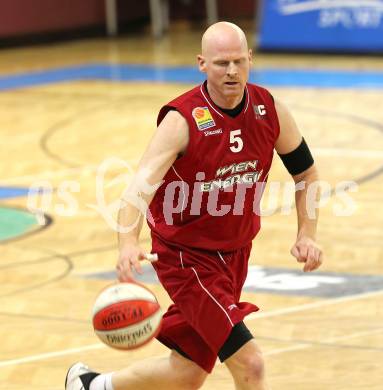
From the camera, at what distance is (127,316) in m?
5.04

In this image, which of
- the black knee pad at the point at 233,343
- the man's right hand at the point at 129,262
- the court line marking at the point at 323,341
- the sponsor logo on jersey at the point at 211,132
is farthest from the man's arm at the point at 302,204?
the court line marking at the point at 323,341

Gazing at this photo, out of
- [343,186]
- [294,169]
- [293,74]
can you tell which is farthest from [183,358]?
[293,74]

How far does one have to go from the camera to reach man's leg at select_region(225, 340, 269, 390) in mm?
5141

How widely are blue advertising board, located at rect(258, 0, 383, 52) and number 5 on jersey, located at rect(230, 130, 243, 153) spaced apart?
45.1ft

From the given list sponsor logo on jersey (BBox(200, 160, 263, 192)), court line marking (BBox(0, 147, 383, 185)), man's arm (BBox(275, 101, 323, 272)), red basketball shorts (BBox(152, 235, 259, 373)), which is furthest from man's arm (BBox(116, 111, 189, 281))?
court line marking (BBox(0, 147, 383, 185))

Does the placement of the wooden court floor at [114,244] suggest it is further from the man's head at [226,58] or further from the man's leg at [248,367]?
the man's head at [226,58]

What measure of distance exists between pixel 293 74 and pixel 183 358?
12.8 metres

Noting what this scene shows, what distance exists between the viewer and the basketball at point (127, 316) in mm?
5039

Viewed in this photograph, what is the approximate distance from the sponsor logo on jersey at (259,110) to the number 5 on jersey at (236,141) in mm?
162

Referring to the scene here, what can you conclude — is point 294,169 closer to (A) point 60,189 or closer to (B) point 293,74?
(A) point 60,189

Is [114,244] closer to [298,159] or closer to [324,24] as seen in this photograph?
[298,159]

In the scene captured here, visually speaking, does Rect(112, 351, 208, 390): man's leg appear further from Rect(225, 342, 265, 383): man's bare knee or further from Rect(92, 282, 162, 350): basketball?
Rect(92, 282, 162, 350): basketball

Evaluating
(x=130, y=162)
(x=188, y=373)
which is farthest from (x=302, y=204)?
(x=130, y=162)

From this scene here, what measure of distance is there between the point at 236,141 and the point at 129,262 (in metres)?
0.87
